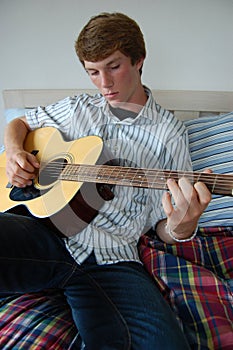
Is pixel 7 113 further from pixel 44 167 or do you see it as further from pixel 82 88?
pixel 44 167

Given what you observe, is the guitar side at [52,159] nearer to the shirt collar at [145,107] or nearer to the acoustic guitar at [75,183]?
the acoustic guitar at [75,183]

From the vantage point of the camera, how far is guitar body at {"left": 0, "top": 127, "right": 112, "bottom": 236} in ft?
3.12

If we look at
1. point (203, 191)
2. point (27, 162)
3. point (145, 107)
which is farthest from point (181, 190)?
point (27, 162)

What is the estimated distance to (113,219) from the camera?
1037 millimetres

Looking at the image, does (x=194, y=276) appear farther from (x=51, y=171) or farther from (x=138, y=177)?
(x=51, y=171)

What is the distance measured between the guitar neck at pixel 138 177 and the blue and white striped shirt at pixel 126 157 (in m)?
0.11

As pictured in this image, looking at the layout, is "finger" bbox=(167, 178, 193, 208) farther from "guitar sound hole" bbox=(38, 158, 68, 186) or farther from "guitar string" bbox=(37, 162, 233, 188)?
"guitar sound hole" bbox=(38, 158, 68, 186)

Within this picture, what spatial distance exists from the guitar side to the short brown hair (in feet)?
0.84

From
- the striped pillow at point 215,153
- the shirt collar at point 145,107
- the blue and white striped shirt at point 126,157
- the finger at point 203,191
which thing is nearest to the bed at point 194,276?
the striped pillow at point 215,153

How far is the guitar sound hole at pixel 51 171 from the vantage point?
3.47ft

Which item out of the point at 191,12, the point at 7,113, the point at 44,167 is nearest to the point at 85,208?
the point at 44,167

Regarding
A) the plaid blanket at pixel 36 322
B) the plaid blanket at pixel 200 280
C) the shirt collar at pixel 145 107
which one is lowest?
the plaid blanket at pixel 200 280

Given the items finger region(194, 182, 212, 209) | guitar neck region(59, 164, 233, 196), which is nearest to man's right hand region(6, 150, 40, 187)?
guitar neck region(59, 164, 233, 196)

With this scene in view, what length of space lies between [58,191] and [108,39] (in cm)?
47
